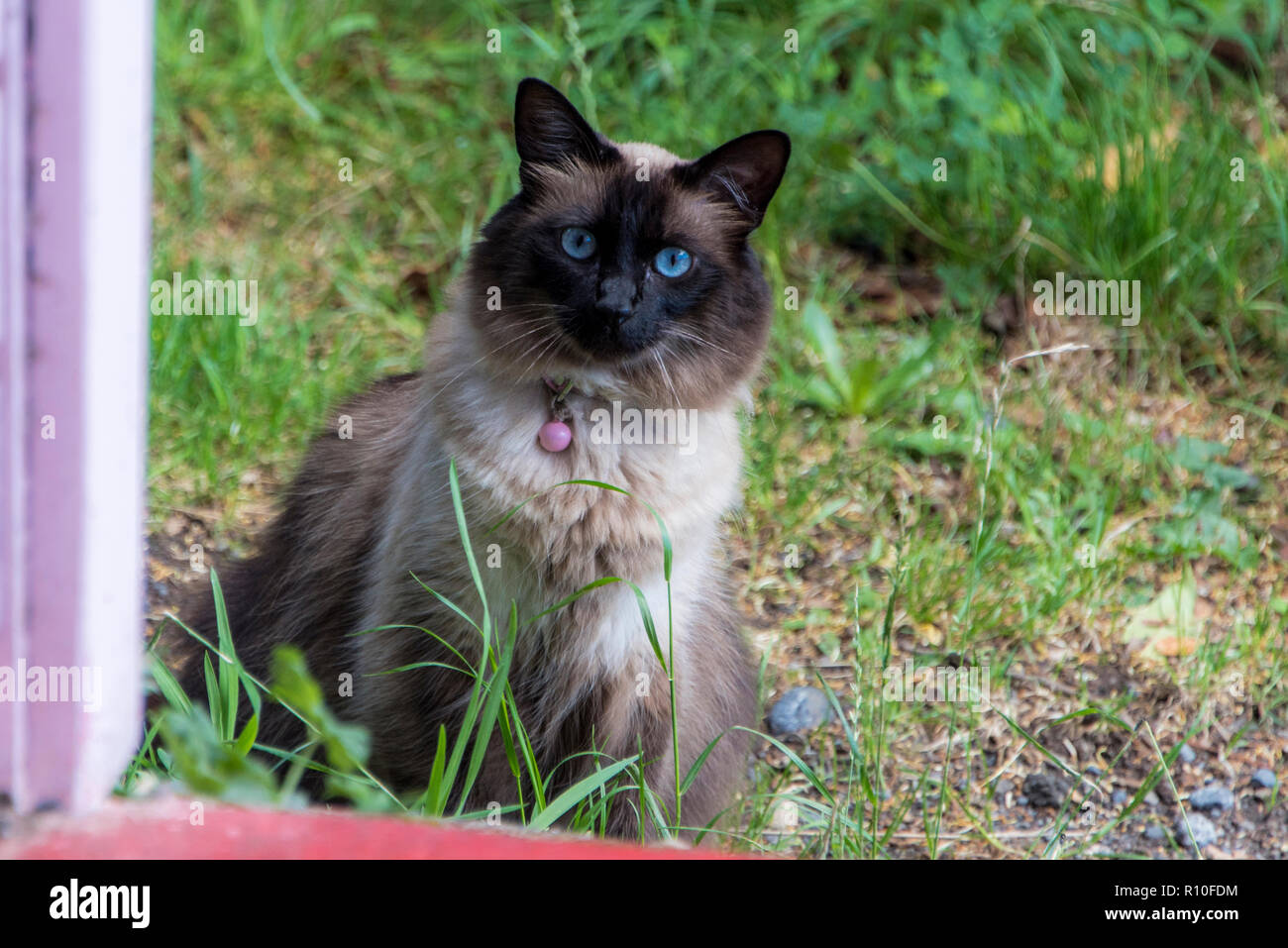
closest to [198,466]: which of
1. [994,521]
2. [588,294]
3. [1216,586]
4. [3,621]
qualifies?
[588,294]

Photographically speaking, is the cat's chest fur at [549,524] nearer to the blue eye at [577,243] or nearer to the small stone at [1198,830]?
the blue eye at [577,243]

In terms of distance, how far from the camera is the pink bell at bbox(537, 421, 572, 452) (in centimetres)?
216

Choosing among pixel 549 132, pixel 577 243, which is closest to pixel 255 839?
pixel 577 243

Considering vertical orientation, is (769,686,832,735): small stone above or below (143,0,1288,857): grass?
below

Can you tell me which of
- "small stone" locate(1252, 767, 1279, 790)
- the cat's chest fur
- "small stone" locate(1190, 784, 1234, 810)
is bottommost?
"small stone" locate(1190, 784, 1234, 810)

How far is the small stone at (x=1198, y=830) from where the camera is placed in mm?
2613

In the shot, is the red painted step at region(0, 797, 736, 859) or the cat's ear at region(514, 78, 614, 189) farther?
the cat's ear at region(514, 78, 614, 189)

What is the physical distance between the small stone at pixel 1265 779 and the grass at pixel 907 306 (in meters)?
0.05

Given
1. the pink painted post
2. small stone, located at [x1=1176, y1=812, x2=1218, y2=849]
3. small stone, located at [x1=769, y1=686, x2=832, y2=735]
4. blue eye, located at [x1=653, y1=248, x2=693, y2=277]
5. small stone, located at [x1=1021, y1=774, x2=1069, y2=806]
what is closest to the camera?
the pink painted post

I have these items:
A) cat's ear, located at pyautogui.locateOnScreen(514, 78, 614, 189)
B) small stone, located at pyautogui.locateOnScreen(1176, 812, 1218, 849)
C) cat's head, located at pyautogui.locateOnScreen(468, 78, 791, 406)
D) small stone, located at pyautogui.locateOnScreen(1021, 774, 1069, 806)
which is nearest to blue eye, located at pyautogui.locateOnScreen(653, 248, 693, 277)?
cat's head, located at pyautogui.locateOnScreen(468, 78, 791, 406)

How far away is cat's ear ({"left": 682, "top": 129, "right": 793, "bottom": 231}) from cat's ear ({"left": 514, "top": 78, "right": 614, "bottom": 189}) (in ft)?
0.55

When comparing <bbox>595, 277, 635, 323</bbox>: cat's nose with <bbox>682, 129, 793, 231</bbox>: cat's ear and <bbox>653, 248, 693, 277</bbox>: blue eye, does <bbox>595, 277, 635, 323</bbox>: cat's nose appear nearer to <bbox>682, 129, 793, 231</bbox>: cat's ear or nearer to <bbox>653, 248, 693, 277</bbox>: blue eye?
<bbox>653, 248, 693, 277</bbox>: blue eye

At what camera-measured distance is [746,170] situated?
7.63ft

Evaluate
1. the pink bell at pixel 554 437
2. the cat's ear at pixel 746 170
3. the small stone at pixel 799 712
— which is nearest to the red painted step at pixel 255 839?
the pink bell at pixel 554 437
